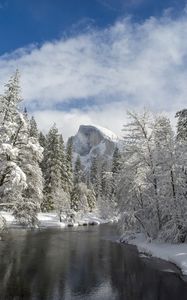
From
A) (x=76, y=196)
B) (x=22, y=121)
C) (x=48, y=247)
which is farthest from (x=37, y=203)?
(x=76, y=196)

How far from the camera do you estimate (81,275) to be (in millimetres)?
25734

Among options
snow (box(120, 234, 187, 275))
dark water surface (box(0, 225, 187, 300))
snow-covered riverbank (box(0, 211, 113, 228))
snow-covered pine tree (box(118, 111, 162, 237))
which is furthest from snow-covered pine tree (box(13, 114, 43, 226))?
snow-covered riverbank (box(0, 211, 113, 228))

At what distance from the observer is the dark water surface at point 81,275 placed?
816 inches

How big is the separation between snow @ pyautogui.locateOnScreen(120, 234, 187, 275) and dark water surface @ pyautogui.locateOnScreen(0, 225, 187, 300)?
1279 millimetres

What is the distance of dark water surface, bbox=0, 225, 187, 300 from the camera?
68.0 ft

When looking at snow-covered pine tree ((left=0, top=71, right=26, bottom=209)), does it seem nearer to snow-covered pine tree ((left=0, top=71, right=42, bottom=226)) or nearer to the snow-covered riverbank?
snow-covered pine tree ((left=0, top=71, right=42, bottom=226))

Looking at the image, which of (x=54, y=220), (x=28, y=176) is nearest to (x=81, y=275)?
(x=28, y=176)

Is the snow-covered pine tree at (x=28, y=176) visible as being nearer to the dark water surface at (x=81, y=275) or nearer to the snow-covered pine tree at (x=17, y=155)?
the snow-covered pine tree at (x=17, y=155)

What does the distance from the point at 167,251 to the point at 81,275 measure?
9208mm

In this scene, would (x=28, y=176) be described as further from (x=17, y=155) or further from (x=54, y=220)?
(x=54, y=220)

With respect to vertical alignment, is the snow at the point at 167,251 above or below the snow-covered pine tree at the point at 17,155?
below

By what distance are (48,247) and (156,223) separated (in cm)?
1129

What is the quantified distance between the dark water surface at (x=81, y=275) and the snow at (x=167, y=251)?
4.20 feet

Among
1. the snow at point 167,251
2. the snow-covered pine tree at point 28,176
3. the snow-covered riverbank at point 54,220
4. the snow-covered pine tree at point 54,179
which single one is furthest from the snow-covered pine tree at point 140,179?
the snow-covered pine tree at point 54,179
